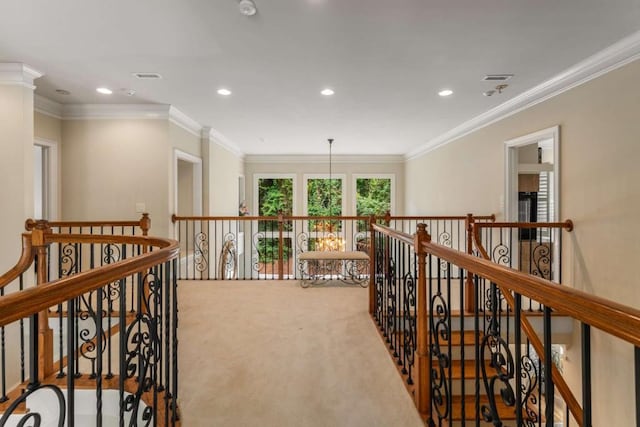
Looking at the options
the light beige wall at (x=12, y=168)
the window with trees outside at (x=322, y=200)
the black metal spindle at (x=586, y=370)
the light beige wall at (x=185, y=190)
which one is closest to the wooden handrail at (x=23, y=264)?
the light beige wall at (x=12, y=168)

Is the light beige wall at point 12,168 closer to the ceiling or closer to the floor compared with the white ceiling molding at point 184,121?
closer to the floor

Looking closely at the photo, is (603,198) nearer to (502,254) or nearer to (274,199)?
(502,254)

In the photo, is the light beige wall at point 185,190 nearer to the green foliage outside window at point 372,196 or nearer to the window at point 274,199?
the window at point 274,199

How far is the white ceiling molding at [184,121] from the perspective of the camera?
5.19 meters

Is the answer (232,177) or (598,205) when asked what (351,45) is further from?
(232,177)

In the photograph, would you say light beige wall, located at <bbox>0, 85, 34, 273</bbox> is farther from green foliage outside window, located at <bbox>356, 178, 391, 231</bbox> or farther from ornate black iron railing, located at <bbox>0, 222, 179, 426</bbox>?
green foliage outside window, located at <bbox>356, 178, 391, 231</bbox>

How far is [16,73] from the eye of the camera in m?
3.66

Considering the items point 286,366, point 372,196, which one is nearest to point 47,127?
point 286,366

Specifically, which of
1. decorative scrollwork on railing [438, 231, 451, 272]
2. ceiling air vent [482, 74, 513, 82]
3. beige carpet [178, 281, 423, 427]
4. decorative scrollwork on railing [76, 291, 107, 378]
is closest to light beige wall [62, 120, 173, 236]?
beige carpet [178, 281, 423, 427]

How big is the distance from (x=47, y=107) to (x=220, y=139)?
3.04 metres

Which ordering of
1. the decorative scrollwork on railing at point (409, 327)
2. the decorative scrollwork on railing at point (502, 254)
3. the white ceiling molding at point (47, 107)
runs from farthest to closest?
the decorative scrollwork on railing at point (502, 254)
the white ceiling molding at point (47, 107)
the decorative scrollwork on railing at point (409, 327)

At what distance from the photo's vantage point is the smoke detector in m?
2.47

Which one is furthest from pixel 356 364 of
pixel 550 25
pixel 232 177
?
pixel 232 177

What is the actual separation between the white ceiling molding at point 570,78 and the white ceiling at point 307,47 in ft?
0.37
